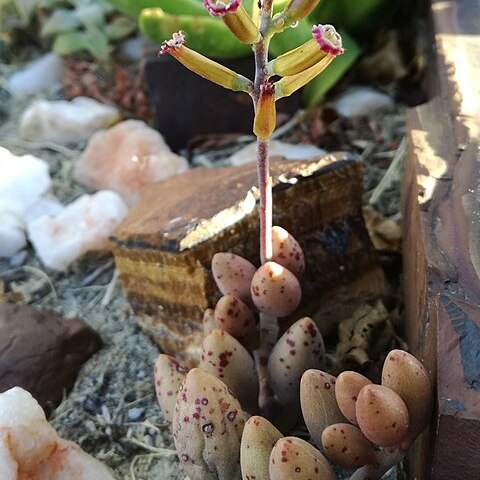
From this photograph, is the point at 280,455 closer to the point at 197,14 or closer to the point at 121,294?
the point at 121,294

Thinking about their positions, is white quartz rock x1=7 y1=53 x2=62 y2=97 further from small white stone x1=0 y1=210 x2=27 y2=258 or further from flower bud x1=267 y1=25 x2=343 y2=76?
flower bud x1=267 y1=25 x2=343 y2=76

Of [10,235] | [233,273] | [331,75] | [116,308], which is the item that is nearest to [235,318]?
[233,273]

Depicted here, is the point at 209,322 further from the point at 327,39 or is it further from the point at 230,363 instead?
the point at 327,39

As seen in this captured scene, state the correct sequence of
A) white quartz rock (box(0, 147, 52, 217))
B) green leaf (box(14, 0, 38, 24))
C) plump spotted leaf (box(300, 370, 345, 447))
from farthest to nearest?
green leaf (box(14, 0, 38, 24)) < white quartz rock (box(0, 147, 52, 217)) < plump spotted leaf (box(300, 370, 345, 447))

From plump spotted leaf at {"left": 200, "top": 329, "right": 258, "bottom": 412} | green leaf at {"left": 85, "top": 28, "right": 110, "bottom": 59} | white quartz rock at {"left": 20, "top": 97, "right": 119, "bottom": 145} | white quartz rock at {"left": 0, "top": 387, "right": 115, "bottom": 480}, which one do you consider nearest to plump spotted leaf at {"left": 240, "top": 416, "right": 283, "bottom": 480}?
plump spotted leaf at {"left": 200, "top": 329, "right": 258, "bottom": 412}

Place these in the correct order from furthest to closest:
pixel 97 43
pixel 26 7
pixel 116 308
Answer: pixel 26 7
pixel 97 43
pixel 116 308

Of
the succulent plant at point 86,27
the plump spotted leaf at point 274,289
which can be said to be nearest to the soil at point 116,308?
the succulent plant at point 86,27
